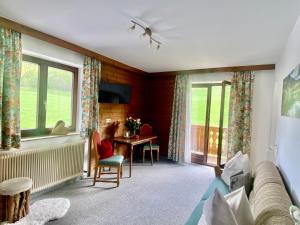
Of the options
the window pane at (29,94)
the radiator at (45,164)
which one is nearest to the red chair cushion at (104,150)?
the radiator at (45,164)

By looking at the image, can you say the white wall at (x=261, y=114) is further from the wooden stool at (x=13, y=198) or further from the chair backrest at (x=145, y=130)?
the wooden stool at (x=13, y=198)

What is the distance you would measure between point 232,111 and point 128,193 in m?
2.69

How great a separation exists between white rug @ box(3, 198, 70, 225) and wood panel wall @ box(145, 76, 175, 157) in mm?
3049

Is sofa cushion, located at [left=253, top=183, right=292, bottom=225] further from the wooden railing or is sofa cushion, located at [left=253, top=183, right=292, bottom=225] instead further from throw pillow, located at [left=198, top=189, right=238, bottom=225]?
the wooden railing

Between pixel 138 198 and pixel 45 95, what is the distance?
7.14 feet

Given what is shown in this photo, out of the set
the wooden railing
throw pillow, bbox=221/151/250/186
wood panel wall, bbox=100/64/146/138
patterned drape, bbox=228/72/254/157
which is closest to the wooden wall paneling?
patterned drape, bbox=228/72/254/157

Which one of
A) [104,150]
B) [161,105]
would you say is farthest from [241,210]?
[161,105]

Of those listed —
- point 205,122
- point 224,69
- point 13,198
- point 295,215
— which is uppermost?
point 224,69

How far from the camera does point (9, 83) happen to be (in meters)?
2.36

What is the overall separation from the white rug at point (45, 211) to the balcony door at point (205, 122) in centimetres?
329

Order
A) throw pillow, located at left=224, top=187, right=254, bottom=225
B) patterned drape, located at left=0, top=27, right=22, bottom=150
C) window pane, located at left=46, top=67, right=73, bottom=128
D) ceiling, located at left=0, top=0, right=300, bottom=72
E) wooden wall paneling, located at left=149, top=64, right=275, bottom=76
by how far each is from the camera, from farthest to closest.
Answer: wooden wall paneling, located at left=149, top=64, right=275, bottom=76 < window pane, located at left=46, top=67, right=73, bottom=128 < patterned drape, located at left=0, top=27, right=22, bottom=150 < ceiling, located at left=0, top=0, right=300, bottom=72 < throw pillow, located at left=224, top=187, right=254, bottom=225

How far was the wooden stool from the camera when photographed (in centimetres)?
211

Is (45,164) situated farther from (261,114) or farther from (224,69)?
(261,114)

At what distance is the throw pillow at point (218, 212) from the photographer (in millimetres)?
1087
